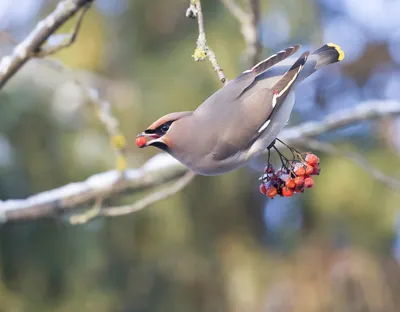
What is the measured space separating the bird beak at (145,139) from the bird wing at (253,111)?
0.09 meters

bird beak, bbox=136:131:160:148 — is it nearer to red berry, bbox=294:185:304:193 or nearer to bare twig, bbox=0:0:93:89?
red berry, bbox=294:185:304:193

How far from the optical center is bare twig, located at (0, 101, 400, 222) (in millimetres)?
1798

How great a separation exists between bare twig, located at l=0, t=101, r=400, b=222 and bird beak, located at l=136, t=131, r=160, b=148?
1.10 metres

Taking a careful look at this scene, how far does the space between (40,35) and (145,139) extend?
2.60 ft

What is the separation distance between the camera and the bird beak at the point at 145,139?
73cm

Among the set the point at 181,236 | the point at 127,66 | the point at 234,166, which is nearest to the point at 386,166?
the point at 181,236

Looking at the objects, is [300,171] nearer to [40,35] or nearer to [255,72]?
[255,72]

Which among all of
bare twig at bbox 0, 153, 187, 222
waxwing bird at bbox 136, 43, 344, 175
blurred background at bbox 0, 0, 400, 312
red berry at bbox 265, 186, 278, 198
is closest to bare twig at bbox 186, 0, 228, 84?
waxwing bird at bbox 136, 43, 344, 175

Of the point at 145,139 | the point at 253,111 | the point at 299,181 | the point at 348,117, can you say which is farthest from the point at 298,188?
the point at 348,117

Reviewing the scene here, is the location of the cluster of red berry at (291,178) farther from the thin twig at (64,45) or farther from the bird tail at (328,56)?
the thin twig at (64,45)

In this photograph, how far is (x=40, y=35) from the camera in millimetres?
1417

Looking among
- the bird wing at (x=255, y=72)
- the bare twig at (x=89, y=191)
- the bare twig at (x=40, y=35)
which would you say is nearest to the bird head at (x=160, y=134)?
the bird wing at (x=255, y=72)

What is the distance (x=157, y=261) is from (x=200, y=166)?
9.47ft

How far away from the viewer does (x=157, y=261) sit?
3590 mm
